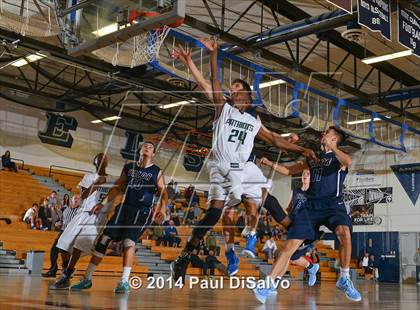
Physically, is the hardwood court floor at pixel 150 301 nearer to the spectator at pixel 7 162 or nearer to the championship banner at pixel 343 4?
the championship banner at pixel 343 4

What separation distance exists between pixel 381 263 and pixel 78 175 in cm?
1434

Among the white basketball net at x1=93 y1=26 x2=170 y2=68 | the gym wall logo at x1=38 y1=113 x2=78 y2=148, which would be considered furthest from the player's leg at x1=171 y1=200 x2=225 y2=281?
the gym wall logo at x1=38 y1=113 x2=78 y2=148

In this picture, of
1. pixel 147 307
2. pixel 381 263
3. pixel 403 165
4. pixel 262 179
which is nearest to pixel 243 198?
pixel 262 179

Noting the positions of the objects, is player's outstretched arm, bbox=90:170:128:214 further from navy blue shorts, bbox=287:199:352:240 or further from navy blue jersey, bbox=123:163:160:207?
navy blue shorts, bbox=287:199:352:240

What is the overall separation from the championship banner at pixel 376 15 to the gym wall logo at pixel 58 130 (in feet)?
49.4

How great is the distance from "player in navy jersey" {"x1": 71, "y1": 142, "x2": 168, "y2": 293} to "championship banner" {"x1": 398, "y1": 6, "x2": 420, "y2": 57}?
6412 mm

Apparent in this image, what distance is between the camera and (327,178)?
6492 millimetres

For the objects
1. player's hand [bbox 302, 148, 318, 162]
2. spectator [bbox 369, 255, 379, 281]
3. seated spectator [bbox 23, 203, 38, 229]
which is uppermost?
player's hand [bbox 302, 148, 318, 162]

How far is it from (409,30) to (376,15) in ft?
4.36

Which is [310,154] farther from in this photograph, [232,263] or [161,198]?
[161,198]

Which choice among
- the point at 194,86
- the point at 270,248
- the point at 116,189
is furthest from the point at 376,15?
the point at 194,86

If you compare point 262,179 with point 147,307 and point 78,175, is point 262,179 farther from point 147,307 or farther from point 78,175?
point 78,175

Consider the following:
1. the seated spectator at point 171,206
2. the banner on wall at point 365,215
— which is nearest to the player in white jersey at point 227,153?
the seated spectator at point 171,206

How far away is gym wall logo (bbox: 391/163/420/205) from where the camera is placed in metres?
22.8
